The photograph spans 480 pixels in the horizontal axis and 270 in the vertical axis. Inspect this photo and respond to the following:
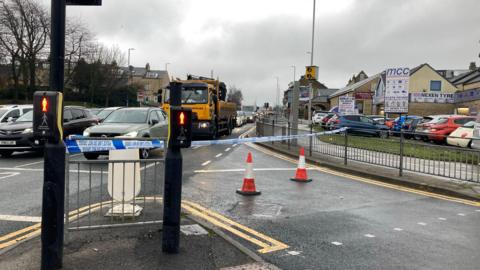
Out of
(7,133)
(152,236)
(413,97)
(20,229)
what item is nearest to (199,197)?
(152,236)

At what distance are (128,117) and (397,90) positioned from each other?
931cm

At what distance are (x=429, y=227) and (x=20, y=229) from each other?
5.78 m

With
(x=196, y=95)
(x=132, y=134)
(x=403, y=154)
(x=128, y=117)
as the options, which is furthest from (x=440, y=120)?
(x=132, y=134)

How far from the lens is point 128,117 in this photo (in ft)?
44.8

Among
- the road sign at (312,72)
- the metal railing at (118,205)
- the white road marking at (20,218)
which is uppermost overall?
the road sign at (312,72)

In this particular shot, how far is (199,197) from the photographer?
7.73 m

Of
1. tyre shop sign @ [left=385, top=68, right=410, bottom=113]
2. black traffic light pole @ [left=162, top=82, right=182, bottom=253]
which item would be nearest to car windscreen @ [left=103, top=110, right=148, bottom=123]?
tyre shop sign @ [left=385, top=68, right=410, bottom=113]

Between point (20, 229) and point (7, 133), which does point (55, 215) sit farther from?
point (7, 133)

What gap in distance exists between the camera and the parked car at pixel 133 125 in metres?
12.0

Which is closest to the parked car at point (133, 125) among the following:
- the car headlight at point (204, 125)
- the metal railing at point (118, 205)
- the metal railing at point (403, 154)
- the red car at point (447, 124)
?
→ the metal railing at point (403, 154)

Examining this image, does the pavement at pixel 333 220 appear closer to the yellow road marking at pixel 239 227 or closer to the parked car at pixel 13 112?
the yellow road marking at pixel 239 227

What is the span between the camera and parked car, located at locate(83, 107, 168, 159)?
39.4 feet

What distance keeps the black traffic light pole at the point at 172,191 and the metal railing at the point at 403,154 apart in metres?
7.68

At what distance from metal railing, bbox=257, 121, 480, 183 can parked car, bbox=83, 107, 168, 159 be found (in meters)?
5.60
